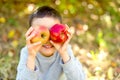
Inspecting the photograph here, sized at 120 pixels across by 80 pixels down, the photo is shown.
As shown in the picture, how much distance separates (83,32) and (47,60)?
191 centimetres

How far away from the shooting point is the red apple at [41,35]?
8.50 feet

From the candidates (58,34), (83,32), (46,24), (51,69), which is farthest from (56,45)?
(83,32)

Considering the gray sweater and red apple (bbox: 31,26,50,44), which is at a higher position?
red apple (bbox: 31,26,50,44)

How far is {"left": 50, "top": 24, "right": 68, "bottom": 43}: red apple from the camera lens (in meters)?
2.68

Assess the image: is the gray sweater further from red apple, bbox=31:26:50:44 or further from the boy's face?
red apple, bbox=31:26:50:44

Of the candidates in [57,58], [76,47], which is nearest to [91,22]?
[76,47]

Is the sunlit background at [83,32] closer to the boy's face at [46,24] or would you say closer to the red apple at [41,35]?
the boy's face at [46,24]

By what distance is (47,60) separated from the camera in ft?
9.64

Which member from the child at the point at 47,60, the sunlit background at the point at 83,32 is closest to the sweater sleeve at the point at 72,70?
the child at the point at 47,60

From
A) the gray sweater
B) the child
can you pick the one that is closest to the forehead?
the child

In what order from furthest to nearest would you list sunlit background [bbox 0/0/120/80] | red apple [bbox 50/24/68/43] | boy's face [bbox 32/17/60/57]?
sunlit background [bbox 0/0/120/80], boy's face [bbox 32/17/60/57], red apple [bbox 50/24/68/43]

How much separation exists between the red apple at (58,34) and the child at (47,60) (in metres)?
0.03

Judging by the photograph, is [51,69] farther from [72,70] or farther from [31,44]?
[31,44]

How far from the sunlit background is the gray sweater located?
764 millimetres
